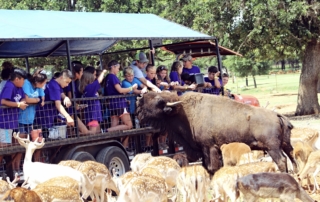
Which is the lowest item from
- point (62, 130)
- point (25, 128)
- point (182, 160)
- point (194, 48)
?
point (182, 160)

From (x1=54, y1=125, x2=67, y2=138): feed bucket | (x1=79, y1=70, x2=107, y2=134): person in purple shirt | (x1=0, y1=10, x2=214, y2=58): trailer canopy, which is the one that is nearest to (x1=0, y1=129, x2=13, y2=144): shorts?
(x1=54, y1=125, x2=67, y2=138): feed bucket

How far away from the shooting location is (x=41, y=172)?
10227 mm

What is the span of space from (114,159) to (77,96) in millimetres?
1544

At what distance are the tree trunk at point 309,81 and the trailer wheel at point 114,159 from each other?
15941 mm

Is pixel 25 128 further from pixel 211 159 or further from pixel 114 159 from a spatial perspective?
pixel 211 159

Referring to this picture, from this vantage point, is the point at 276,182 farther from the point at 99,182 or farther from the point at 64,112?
the point at 64,112

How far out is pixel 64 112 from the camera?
1152 cm

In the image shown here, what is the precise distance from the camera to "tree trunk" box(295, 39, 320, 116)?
26.8 metres

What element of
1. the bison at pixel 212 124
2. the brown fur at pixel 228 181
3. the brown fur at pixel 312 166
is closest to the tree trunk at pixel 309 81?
the bison at pixel 212 124

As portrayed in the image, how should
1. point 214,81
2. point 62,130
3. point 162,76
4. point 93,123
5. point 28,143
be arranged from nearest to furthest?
point 28,143 → point 62,130 → point 93,123 → point 162,76 → point 214,81

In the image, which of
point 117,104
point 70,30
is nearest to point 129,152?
point 117,104

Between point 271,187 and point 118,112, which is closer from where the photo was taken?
point 271,187

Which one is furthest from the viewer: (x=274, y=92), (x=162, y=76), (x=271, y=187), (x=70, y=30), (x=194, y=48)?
(x=274, y=92)

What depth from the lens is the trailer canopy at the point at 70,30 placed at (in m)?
11.7
